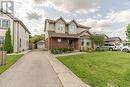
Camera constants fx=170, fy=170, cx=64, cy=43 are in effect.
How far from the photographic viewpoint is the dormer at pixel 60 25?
38312 mm

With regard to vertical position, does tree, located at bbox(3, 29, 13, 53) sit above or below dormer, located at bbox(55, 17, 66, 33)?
below

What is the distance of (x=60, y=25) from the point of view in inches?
1521

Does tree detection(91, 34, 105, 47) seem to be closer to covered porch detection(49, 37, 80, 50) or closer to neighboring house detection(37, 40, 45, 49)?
→ covered porch detection(49, 37, 80, 50)

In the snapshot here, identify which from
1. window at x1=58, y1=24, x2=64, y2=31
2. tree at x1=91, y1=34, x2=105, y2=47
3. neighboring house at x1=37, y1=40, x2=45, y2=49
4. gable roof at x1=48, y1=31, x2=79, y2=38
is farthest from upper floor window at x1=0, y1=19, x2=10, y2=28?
neighboring house at x1=37, y1=40, x2=45, y2=49

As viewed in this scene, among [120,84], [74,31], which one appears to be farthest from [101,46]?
[120,84]

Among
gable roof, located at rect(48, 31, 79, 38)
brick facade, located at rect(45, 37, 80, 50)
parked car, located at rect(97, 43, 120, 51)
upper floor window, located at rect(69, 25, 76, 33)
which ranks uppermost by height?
upper floor window, located at rect(69, 25, 76, 33)

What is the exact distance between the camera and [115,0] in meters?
22.8

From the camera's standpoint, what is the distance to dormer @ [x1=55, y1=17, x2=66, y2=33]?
126 ft

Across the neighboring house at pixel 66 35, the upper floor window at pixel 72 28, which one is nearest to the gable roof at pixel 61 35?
the neighboring house at pixel 66 35

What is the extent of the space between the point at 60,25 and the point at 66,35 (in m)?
2.90

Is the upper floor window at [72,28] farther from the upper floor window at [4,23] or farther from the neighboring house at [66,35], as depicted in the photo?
the upper floor window at [4,23]

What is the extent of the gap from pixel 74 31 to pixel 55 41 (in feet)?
19.8

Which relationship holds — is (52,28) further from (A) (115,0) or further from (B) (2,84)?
(B) (2,84)

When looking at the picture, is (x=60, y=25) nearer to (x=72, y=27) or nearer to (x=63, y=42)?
(x=72, y=27)
